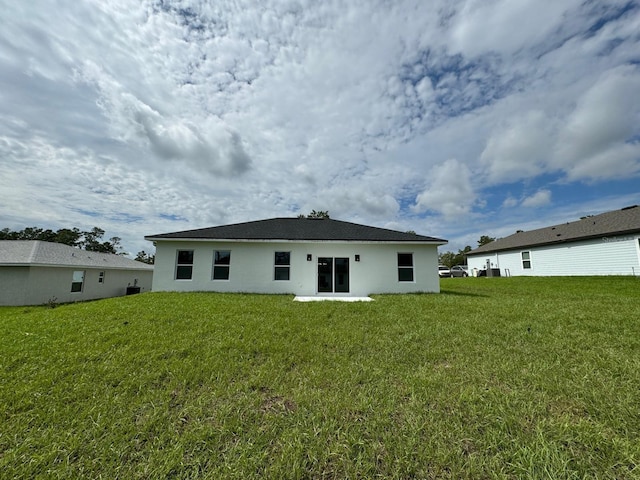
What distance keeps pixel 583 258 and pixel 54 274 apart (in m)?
35.6

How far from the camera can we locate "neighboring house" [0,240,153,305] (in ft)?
53.4

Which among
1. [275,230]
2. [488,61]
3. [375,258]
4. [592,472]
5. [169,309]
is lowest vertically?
[592,472]

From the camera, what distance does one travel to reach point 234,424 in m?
3.01

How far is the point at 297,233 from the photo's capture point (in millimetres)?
13320

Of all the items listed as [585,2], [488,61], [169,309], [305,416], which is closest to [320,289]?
[169,309]

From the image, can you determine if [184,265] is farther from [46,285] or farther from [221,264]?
[46,285]

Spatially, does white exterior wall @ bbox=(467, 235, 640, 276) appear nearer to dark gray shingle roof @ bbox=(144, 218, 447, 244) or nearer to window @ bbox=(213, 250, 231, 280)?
dark gray shingle roof @ bbox=(144, 218, 447, 244)

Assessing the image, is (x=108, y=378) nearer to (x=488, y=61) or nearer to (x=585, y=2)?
(x=488, y=61)

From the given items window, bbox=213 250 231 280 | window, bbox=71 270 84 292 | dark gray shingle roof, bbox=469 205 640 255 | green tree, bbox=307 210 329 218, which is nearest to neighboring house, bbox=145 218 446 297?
window, bbox=213 250 231 280

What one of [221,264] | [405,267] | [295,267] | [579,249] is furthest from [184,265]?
[579,249]

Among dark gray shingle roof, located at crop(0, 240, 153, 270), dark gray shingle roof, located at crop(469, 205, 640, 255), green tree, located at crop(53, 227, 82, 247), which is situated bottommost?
dark gray shingle roof, located at crop(0, 240, 153, 270)

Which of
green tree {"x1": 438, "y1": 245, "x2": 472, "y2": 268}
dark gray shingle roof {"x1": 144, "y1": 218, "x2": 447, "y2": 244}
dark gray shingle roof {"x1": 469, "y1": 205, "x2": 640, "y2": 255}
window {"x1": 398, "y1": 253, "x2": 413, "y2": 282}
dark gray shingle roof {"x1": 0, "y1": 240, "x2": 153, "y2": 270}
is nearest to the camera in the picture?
dark gray shingle roof {"x1": 144, "y1": 218, "x2": 447, "y2": 244}

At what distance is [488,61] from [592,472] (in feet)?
34.4

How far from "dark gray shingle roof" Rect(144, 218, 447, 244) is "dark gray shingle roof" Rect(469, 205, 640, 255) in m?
12.8
